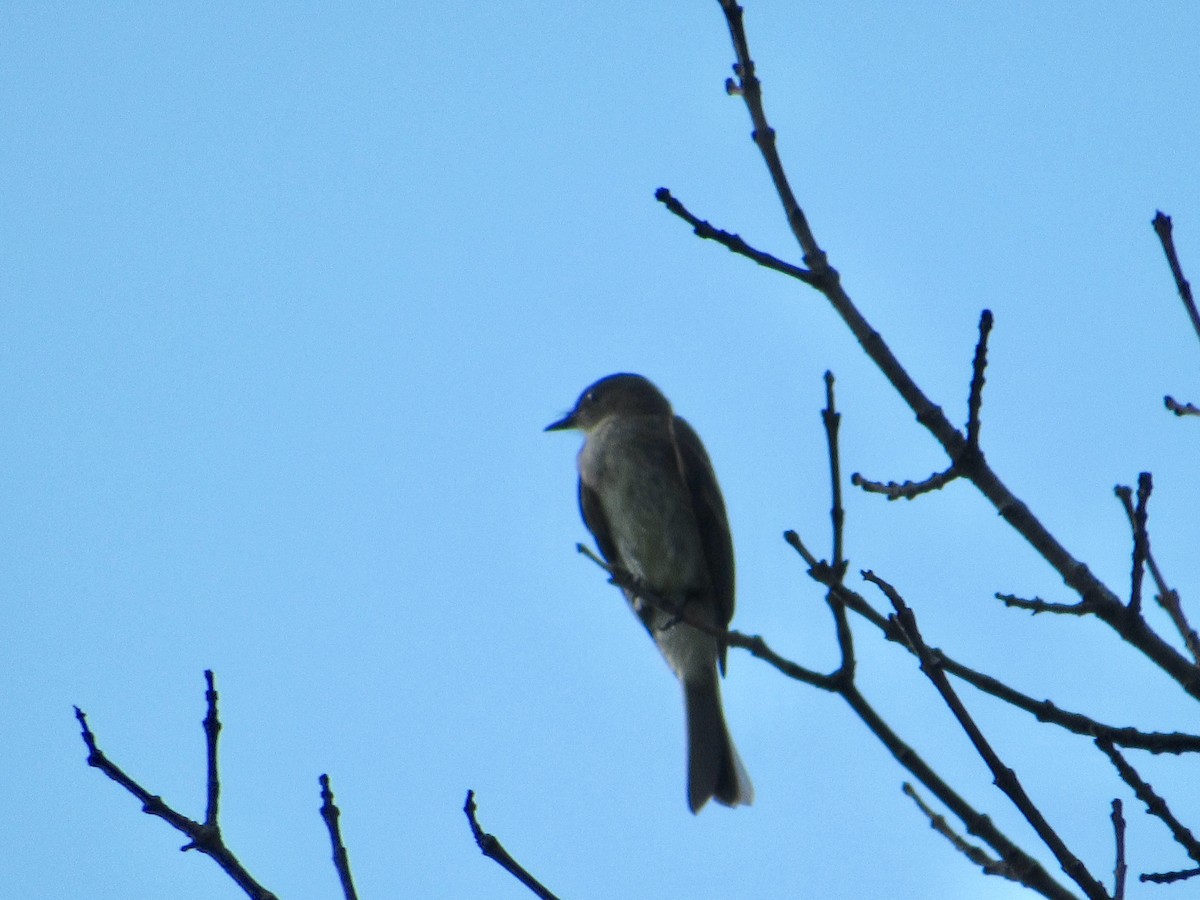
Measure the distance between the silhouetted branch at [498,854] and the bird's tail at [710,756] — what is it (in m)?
3.33

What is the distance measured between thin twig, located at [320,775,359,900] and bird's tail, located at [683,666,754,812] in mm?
3417

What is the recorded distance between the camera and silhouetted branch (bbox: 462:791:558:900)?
302cm

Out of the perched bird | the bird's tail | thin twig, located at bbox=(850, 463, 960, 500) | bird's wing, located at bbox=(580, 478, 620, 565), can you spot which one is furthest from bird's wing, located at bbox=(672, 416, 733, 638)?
thin twig, located at bbox=(850, 463, 960, 500)

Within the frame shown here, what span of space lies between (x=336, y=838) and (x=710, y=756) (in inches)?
153

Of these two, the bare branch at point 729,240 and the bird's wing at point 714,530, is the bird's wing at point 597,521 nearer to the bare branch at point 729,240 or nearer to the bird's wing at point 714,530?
the bird's wing at point 714,530

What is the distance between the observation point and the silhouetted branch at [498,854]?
302cm

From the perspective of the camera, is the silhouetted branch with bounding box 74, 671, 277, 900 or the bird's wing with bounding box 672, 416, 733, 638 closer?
the silhouetted branch with bounding box 74, 671, 277, 900

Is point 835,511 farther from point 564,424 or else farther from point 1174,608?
point 564,424

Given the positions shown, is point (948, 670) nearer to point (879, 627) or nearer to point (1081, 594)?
point (879, 627)

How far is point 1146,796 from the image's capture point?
10.8 ft

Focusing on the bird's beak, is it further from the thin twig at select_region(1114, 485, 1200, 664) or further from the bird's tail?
the thin twig at select_region(1114, 485, 1200, 664)

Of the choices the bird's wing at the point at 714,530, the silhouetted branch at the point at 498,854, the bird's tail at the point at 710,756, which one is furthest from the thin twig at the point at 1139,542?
the bird's wing at the point at 714,530

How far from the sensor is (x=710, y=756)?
6906 millimetres

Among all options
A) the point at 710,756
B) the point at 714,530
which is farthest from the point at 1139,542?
the point at 714,530
